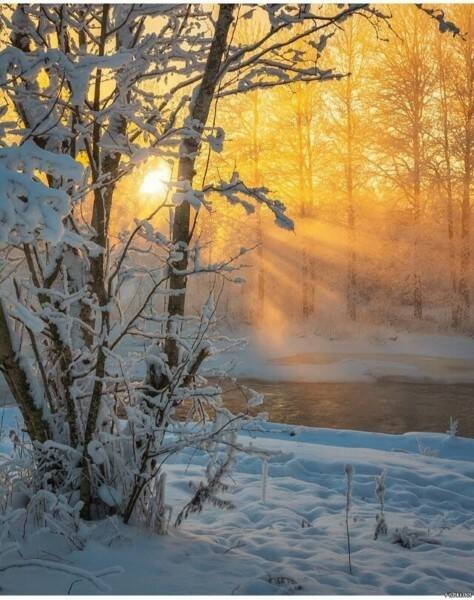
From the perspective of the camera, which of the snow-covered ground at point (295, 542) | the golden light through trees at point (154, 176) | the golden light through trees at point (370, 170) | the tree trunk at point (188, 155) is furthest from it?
the golden light through trees at point (370, 170)

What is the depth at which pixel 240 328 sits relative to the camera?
1905 cm

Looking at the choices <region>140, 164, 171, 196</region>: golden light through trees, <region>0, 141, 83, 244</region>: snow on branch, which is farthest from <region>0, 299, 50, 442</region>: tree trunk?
<region>140, 164, 171, 196</region>: golden light through trees

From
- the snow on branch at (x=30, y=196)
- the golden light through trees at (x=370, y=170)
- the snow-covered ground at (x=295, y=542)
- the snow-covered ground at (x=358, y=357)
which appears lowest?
the snow-covered ground at (x=295, y=542)

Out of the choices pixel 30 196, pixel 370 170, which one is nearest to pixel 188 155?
pixel 30 196

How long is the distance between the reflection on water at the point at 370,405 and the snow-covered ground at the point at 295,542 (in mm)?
3259

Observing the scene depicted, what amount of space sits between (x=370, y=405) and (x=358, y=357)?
508 cm

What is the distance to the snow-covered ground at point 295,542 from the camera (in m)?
2.75

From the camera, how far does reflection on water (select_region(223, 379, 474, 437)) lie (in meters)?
9.23

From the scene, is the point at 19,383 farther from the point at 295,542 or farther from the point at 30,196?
the point at 295,542

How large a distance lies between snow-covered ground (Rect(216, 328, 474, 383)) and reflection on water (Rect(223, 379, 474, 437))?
30.6 inches

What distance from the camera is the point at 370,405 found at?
35.0 feet

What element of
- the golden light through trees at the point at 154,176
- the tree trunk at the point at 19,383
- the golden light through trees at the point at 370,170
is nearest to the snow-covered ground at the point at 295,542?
the tree trunk at the point at 19,383

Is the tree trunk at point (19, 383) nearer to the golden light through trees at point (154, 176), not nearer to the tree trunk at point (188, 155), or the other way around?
the tree trunk at point (188, 155)

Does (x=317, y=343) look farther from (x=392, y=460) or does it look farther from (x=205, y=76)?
(x=205, y=76)
